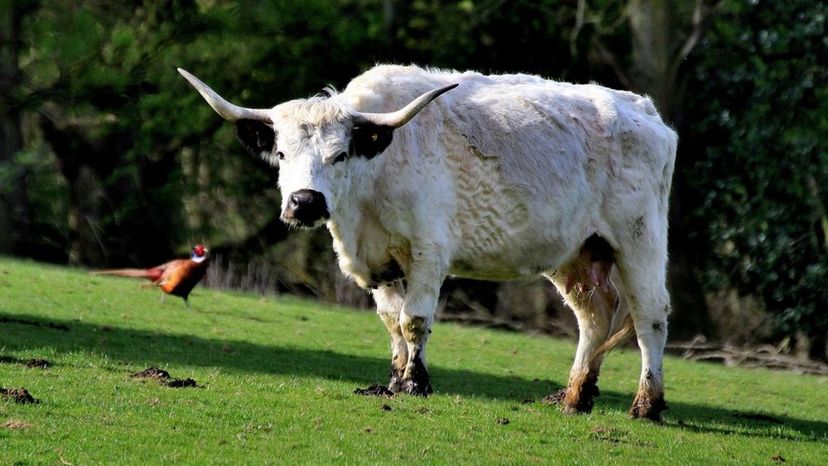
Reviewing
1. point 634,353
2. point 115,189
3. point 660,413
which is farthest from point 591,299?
point 115,189

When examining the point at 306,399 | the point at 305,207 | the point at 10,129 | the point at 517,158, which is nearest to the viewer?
the point at 305,207

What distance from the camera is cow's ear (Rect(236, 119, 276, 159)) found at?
12469mm

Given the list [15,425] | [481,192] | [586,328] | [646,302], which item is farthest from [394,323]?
[15,425]

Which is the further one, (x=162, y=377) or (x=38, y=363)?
(x=38, y=363)

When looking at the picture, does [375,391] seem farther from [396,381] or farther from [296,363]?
[296,363]

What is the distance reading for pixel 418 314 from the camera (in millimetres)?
12039

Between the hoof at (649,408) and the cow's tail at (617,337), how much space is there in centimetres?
52

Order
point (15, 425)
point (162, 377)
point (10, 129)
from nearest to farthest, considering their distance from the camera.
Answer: point (15, 425), point (162, 377), point (10, 129)

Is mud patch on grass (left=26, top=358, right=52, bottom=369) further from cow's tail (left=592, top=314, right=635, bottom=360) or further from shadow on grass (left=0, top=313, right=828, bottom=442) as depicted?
cow's tail (left=592, top=314, right=635, bottom=360)

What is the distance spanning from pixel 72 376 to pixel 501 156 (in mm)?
4124

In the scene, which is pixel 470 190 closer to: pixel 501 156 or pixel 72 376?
pixel 501 156

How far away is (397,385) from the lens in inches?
488

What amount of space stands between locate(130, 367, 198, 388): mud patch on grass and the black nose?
162cm

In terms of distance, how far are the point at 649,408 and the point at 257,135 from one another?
163 inches
